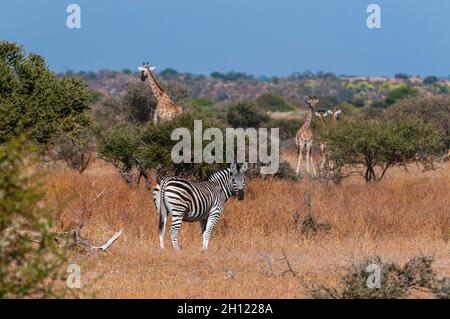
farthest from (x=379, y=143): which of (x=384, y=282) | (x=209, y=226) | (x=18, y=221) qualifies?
(x=18, y=221)

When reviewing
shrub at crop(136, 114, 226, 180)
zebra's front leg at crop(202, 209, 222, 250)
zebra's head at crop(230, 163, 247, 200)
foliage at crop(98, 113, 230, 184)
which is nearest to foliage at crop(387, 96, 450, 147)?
foliage at crop(98, 113, 230, 184)

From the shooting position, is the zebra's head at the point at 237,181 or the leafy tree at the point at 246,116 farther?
the leafy tree at the point at 246,116

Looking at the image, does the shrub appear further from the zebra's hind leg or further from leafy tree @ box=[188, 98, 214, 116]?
the zebra's hind leg

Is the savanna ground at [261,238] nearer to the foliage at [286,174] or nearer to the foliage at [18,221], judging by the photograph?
the foliage at [18,221]

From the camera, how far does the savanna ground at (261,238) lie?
10.7 meters

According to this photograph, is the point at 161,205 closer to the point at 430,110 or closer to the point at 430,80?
the point at 430,110

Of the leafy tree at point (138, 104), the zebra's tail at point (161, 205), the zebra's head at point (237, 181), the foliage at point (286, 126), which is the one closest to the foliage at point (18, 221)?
the zebra's tail at point (161, 205)

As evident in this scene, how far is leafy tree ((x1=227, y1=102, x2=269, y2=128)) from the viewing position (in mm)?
39844

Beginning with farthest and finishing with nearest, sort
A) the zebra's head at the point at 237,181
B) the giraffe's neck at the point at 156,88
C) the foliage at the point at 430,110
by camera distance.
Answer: the foliage at the point at 430,110 < the giraffe's neck at the point at 156,88 < the zebra's head at the point at 237,181

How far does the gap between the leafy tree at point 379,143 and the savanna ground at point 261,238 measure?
3.10 feet

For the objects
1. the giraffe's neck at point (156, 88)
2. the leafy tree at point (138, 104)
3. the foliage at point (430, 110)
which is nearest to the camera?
the giraffe's neck at point (156, 88)

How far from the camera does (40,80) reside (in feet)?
52.5

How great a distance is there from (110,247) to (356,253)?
3.63m

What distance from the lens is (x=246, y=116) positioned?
4012 cm
